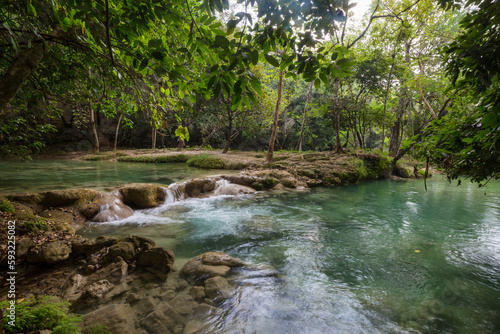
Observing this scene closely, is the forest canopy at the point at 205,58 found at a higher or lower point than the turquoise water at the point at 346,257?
higher

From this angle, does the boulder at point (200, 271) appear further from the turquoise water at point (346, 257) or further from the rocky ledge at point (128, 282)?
the turquoise water at point (346, 257)

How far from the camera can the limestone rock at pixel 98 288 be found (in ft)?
10.1

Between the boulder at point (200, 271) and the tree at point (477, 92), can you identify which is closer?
the tree at point (477, 92)

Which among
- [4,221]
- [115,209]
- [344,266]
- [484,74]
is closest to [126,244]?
[4,221]

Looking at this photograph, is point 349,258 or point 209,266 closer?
point 209,266

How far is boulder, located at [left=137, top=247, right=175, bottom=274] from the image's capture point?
380 centimetres

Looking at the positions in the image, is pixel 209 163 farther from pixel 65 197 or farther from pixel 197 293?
pixel 197 293

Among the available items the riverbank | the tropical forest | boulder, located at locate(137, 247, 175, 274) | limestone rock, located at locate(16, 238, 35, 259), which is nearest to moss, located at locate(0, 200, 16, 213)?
the tropical forest

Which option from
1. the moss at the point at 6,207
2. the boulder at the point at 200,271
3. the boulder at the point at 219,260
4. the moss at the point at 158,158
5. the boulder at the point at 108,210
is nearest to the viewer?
the boulder at the point at 200,271

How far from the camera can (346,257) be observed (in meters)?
4.80

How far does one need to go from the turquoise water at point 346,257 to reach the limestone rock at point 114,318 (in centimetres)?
105

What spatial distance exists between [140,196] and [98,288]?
186 inches

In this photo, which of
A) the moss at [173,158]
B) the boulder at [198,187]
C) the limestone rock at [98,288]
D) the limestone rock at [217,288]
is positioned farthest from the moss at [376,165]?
the limestone rock at [98,288]

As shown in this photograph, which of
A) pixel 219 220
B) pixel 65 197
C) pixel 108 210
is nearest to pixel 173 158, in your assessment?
pixel 108 210
